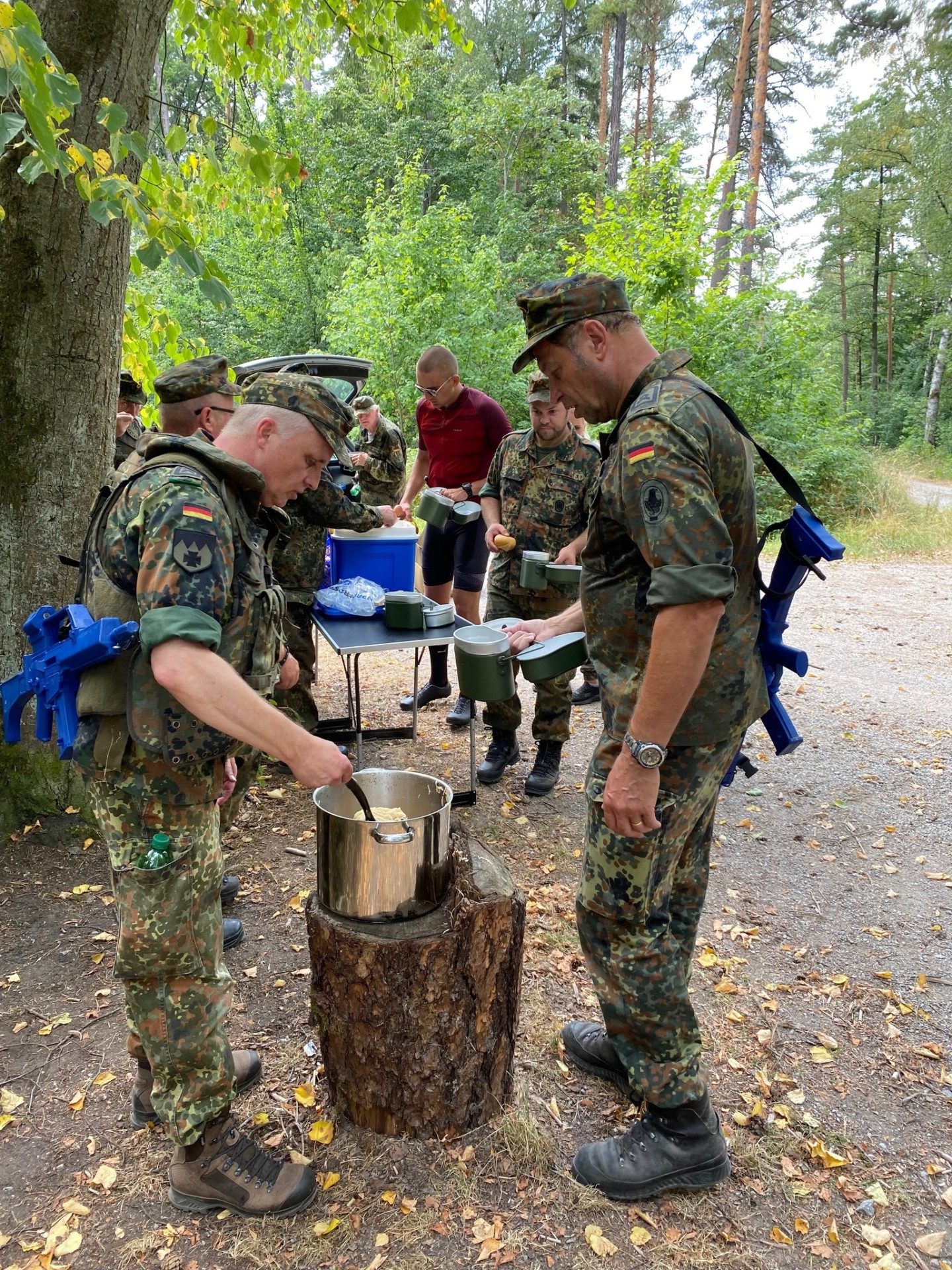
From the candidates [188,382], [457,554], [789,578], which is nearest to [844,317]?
[457,554]

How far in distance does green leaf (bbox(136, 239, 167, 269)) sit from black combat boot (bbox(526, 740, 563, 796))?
3078 mm

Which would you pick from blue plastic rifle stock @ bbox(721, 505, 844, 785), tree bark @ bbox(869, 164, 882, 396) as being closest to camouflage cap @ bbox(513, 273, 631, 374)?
Result: blue plastic rifle stock @ bbox(721, 505, 844, 785)

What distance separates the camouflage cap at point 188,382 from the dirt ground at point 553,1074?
6.74 ft

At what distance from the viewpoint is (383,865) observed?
2.18 m

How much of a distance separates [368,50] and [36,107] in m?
4.03

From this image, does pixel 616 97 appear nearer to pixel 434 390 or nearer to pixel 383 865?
pixel 434 390

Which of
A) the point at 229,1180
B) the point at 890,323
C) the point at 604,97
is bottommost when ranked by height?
the point at 229,1180

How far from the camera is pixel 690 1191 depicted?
2.24 m

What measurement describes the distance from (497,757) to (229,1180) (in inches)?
115

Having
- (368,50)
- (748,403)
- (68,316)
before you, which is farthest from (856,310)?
(68,316)

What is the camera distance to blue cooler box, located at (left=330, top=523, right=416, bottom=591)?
4961mm

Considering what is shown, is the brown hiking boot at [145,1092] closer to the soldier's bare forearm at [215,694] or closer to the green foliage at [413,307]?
the soldier's bare forearm at [215,694]

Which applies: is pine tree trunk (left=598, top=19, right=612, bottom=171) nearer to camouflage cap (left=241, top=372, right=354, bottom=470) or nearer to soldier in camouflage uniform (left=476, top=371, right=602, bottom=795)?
soldier in camouflage uniform (left=476, top=371, right=602, bottom=795)

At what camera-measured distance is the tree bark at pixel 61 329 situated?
339cm
